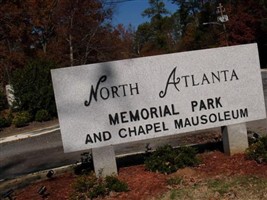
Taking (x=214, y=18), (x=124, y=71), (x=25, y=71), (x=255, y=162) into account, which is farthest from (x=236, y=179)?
(x=214, y=18)

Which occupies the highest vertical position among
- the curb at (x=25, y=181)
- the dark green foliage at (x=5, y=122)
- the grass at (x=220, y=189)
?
the dark green foliage at (x=5, y=122)

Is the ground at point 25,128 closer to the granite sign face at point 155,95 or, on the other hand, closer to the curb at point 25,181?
the curb at point 25,181

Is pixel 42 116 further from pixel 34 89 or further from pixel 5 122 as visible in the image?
pixel 34 89

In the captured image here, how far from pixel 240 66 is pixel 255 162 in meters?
1.41

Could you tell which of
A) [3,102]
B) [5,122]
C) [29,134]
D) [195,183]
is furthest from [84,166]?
[3,102]

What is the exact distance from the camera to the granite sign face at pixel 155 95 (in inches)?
234

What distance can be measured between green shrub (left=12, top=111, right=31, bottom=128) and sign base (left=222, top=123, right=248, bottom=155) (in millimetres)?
11136

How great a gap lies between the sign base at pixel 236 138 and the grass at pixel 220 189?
3.55ft

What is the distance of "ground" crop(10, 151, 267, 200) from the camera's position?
5.04 metres

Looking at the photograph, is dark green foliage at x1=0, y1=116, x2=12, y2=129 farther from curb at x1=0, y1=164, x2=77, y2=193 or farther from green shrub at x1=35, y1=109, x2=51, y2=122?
curb at x1=0, y1=164, x2=77, y2=193

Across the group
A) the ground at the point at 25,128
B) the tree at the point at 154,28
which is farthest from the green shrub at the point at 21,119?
the tree at the point at 154,28

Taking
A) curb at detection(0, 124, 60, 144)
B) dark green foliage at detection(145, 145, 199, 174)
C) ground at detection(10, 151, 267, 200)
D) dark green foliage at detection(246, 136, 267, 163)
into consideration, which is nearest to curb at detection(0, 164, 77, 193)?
ground at detection(10, 151, 267, 200)

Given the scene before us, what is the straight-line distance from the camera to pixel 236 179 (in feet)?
17.7

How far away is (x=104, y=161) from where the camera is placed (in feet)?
20.0
